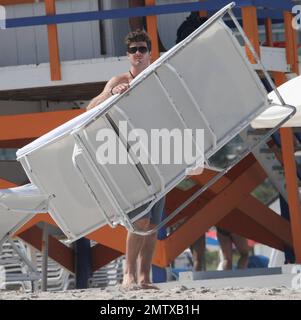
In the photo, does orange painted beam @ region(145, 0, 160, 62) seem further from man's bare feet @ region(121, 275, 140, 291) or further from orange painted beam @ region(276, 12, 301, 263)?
man's bare feet @ region(121, 275, 140, 291)

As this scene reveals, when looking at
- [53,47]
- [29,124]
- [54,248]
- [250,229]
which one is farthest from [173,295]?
[54,248]

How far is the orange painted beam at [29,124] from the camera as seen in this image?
12.6 meters

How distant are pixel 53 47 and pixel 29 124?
0.72 meters

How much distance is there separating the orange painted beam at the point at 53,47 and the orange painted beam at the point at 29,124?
0.35m

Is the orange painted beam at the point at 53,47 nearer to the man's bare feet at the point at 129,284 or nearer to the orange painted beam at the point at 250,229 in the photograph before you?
the orange painted beam at the point at 250,229

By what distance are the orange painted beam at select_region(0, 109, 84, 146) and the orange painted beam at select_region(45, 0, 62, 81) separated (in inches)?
13.9

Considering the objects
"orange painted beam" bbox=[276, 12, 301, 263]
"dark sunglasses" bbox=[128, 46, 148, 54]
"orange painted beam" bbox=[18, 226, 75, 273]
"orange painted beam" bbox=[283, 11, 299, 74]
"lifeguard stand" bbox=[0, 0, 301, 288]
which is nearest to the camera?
"dark sunglasses" bbox=[128, 46, 148, 54]

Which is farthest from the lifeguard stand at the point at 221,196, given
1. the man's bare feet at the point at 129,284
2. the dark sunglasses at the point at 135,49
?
the man's bare feet at the point at 129,284

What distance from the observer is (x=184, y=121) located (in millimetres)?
8820

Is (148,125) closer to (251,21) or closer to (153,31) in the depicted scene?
(153,31)

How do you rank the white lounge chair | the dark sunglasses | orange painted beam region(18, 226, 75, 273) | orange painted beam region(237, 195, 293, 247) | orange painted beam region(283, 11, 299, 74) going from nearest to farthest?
the white lounge chair < the dark sunglasses < orange painted beam region(283, 11, 299, 74) < orange painted beam region(237, 195, 293, 247) < orange painted beam region(18, 226, 75, 273)

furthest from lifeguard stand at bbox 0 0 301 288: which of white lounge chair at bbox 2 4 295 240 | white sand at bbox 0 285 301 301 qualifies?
white sand at bbox 0 285 301 301

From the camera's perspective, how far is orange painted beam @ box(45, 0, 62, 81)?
12578mm

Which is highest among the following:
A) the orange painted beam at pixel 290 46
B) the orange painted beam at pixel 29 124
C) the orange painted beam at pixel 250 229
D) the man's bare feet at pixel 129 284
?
the orange painted beam at pixel 290 46
